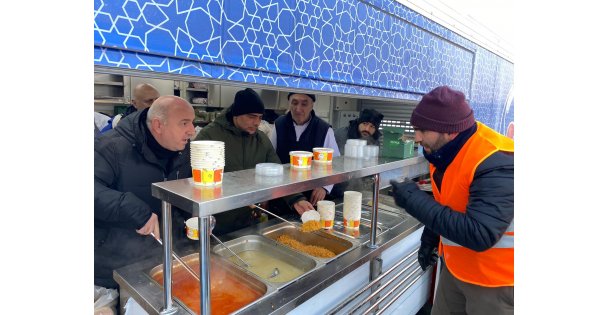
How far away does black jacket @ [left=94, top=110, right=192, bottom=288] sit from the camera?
161 centimetres

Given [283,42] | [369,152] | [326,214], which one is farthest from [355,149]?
[283,42]

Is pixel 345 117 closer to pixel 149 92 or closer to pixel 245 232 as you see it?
Result: pixel 149 92

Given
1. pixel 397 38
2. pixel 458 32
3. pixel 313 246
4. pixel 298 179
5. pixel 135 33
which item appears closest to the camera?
pixel 135 33

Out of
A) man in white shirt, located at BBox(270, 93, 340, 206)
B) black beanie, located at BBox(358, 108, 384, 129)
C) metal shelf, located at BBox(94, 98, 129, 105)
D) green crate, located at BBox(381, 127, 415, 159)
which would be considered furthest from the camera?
metal shelf, located at BBox(94, 98, 129, 105)

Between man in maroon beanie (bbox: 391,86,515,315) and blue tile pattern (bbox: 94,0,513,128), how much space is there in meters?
0.67

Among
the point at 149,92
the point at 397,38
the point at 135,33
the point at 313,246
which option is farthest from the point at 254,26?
the point at 149,92

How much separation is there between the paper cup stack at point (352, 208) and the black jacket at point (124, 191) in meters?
1.06

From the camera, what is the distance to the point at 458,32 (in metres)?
3.86

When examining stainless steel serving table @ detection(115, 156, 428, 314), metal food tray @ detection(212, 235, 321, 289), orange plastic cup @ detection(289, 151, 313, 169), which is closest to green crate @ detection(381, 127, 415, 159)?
stainless steel serving table @ detection(115, 156, 428, 314)

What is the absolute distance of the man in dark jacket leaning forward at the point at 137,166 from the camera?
177cm

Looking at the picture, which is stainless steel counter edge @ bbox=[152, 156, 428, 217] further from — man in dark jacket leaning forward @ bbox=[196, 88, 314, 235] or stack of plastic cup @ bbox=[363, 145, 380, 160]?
man in dark jacket leaning forward @ bbox=[196, 88, 314, 235]

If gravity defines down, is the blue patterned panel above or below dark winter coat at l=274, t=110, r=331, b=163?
above

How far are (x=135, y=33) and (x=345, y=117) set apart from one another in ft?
15.7

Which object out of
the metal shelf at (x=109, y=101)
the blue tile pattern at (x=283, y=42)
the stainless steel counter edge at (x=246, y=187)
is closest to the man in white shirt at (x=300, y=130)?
the blue tile pattern at (x=283, y=42)
